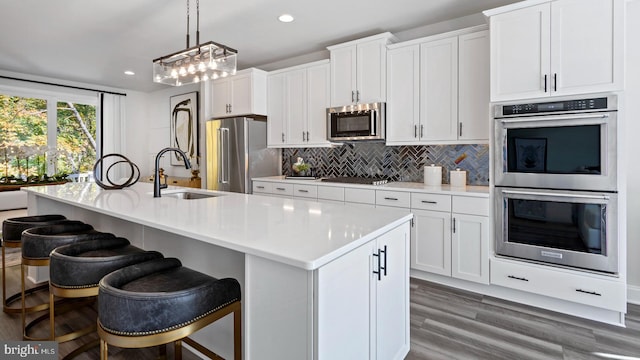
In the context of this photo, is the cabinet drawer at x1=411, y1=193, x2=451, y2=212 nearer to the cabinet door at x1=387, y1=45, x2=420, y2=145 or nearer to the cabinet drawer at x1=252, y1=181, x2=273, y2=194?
the cabinet door at x1=387, y1=45, x2=420, y2=145

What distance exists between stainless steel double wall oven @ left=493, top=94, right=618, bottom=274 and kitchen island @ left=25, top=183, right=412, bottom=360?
136 cm

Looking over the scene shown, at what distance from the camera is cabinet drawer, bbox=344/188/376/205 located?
3377 mm

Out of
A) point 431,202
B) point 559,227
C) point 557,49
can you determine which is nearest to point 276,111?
point 431,202

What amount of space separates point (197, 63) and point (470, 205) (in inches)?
99.3

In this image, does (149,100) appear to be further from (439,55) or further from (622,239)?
(622,239)

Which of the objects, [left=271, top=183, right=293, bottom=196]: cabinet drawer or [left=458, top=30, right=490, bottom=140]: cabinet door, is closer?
[left=458, top=30, right=490, bottom=140]: cabinet door

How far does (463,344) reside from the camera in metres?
2.07

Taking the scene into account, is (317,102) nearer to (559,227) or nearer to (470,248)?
(470,248)

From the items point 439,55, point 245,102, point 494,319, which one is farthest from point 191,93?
point 494,319

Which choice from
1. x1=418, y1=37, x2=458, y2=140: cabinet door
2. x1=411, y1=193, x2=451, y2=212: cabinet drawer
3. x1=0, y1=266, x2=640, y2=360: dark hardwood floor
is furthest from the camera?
x1=418, y1=37, x2=458, y2=140: cabinet door

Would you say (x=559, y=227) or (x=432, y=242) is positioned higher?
(x=559, y=227)

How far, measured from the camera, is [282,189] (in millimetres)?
4168

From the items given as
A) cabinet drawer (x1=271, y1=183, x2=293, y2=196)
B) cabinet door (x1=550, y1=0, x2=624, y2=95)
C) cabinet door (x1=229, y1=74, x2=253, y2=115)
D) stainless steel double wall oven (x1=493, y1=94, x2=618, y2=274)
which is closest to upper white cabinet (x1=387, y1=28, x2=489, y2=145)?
stainless steel double wall oven (x1=493, y1=94, x2=618, y2=274)

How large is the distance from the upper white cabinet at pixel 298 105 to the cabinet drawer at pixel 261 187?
603 millimetres
